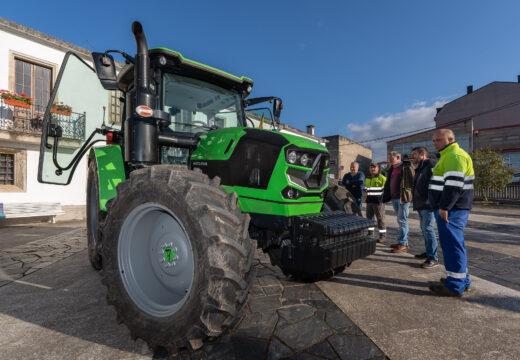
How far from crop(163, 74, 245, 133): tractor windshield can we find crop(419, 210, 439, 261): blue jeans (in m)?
3.17

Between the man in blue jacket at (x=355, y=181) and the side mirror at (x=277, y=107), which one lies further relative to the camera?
the man in blue jacket at (x=355, y=181)

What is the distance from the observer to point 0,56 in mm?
8422

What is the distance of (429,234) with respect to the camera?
12.9ft

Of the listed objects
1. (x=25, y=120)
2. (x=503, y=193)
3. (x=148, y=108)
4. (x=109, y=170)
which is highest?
(x=25, y=120)

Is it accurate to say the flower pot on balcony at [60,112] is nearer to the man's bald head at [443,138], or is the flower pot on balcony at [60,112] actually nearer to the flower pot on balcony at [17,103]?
the man's bald head at [443,138]

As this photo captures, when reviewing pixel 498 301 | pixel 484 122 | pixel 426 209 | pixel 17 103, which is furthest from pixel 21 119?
pixel 484 122

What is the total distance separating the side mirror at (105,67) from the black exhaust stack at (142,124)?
14.3 inches

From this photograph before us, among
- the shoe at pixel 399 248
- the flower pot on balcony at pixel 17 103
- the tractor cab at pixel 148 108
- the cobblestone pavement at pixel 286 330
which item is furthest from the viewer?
the flower pot on balcony at pixel 17 103

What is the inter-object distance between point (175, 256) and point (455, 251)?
2881 millimetres

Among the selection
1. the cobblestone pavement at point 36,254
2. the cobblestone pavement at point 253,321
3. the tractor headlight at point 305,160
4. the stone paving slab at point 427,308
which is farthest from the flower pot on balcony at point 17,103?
the stone paving slab at point 427,308

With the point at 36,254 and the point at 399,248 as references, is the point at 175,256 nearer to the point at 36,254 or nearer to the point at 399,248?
the point at 399,248

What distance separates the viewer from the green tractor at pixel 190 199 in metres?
1.54

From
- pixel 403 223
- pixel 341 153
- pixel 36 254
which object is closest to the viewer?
pixel 36 254

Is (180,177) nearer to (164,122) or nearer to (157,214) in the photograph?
(157,214)
